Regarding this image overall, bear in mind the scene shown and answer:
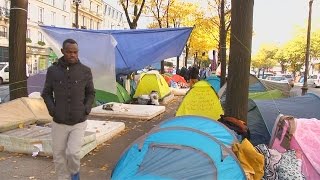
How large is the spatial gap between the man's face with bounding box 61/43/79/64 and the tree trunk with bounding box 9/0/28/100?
4.34m

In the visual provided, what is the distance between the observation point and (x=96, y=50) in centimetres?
930

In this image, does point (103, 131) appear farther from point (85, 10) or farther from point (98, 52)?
point (85, 10)

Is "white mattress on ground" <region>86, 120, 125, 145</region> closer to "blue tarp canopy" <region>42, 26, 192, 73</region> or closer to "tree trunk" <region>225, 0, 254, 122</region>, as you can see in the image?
"blue tarp canopy" <region>42, 26, 192, 73</region>

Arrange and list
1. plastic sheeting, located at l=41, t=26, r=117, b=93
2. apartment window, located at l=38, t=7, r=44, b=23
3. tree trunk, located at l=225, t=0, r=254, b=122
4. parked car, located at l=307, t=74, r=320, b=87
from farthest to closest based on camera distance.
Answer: apartment window, located at l=38, t=7, r=44, b=23 → parked car, located at l=307, t=74, r=320, b=87 → plastic sheeting, located at l=41, t=26, r=117, b=93 → tree trunk, located at l=225, t=0, r=254, b=122

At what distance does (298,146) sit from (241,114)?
3.84 ft

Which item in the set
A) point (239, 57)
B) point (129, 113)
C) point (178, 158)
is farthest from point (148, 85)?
point (178, 158)

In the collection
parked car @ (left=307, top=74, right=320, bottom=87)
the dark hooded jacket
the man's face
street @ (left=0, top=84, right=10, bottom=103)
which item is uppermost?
the man's face

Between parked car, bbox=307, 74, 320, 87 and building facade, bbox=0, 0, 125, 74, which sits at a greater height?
building facade, bbox=0, 0, 125, 74

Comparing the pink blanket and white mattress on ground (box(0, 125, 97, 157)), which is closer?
the pink blanket

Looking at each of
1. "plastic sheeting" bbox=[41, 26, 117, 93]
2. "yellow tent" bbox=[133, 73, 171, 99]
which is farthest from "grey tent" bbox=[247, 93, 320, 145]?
"yellow tent" bbox=[133, 73, 171, 99]

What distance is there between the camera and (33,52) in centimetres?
4581

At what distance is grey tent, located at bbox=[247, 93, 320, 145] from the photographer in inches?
275

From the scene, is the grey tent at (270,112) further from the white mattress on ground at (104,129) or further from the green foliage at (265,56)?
the green foliage at (265,56)

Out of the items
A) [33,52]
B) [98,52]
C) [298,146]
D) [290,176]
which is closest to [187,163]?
[290,176]
